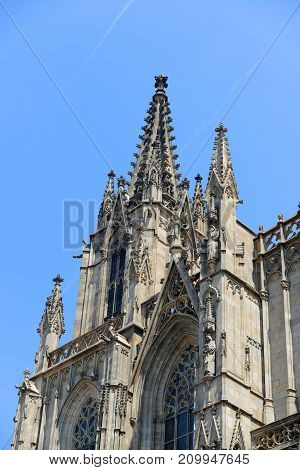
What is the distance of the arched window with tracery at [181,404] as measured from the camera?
1098 inches

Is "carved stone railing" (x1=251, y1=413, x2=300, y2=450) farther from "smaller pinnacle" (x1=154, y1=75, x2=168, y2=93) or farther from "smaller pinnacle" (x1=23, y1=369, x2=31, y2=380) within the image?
"smaller pinnacle" (x1=154, y1=75, x2=168, y2=93)

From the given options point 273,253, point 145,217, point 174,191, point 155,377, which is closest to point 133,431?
point 155,377

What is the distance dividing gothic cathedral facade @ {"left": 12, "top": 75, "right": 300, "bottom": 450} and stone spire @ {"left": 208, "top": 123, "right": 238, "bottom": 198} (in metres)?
0.05

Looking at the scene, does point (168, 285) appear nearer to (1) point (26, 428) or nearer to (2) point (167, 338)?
(2) point (167, 338)

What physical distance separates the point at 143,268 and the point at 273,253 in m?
6.51

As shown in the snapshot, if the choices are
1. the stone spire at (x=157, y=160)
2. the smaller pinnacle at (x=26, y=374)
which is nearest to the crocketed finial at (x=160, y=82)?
the stone spire at (x=157, y=160)

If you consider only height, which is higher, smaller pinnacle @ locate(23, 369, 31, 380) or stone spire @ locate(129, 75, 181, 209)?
stone spire @ locate(129, 75, 181, 209)

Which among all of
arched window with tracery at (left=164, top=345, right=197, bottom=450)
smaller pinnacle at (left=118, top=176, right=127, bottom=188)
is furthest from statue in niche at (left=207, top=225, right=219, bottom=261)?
smaller pinnacle at (left=118, top=176, right=127, bottom=188)

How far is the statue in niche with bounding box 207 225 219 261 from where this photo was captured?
91.2ft

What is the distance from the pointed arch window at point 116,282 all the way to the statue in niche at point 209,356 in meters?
9.56

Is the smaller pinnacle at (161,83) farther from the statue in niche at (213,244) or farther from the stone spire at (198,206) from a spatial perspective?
the statue in niche at (213,244)

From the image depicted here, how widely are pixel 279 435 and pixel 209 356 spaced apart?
3.16 meters

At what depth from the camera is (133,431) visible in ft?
94.6

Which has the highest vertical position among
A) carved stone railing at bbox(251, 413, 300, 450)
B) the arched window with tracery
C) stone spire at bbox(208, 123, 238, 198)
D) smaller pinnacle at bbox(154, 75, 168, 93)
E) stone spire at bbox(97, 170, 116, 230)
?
smaller pinnacle at bbox(154, 75, 168, 93)
